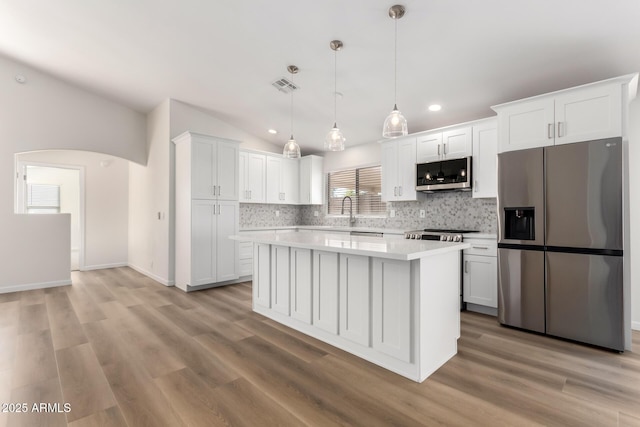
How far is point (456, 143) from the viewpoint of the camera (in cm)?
396

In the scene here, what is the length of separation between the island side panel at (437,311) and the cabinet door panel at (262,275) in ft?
5.85

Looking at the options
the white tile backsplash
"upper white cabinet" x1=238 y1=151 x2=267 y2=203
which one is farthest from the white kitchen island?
"upper white cabinet" x1=238 y1=151 x2=267 y2=203

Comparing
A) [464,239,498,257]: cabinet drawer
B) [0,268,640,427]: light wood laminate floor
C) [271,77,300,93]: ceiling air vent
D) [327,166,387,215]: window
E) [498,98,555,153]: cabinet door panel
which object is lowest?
[0,268,640,427]: light wood laminate floor

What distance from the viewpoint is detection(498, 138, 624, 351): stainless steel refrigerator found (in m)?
2.59

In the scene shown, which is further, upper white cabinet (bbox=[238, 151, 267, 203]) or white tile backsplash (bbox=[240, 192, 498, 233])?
upper white cabinet (bbox=[238, 151, 267, 203])

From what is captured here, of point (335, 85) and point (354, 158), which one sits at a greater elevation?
point (335, 85)

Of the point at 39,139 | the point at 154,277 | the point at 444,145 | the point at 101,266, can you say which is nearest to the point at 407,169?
the point at 444,145

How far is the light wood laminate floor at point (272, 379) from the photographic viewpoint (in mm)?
1748

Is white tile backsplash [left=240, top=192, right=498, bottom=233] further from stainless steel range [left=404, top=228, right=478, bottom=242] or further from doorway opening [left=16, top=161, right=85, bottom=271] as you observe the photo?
doorway opening [left=16, top=161, right=85, bottom=271]

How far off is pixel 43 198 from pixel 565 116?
10842mm

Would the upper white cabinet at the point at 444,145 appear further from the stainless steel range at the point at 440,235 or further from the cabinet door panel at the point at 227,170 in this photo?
the cabinet door panel at the point at 227,170

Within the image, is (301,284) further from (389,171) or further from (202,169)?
(202,169)

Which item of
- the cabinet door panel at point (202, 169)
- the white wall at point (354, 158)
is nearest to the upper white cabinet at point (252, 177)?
the cabinet door panel at point (202, 169)

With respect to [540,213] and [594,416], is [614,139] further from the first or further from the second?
[594,416]
